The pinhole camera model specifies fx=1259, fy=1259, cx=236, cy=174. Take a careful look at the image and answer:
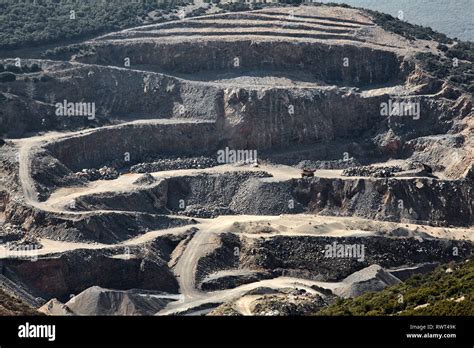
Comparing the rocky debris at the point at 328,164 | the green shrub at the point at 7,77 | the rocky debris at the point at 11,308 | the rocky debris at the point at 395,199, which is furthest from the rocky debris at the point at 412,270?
the green shrub at the point at 7,77

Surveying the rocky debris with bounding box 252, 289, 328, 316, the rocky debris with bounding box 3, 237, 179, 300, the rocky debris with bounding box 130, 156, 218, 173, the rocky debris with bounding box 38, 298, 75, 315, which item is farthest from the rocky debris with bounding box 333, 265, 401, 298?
the rocky debris with bounding box 130, 156, 218, 173

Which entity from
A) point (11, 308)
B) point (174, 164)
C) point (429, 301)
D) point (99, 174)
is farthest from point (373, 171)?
point (11, 308)

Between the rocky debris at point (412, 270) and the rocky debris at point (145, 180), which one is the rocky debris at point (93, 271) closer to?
the rocky debris at point (145, 180)

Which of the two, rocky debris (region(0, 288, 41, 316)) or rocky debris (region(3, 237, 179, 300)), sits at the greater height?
rocky debris (region(0, 288, 41, 316))

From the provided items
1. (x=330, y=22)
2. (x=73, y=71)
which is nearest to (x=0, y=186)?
(x=73, y=71)

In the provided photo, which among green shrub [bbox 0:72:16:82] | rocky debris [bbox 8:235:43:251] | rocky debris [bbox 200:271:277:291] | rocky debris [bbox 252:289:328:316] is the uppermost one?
green shrub [bbox 0:72:16:82]

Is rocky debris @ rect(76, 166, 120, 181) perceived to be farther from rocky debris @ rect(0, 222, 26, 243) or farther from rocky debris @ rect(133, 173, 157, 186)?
rocky debris @ rect(0, 222, 26, 243)

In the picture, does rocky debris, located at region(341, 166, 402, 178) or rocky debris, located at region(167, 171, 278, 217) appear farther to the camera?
rocky debris, located at region(341, 166, 402, 178)

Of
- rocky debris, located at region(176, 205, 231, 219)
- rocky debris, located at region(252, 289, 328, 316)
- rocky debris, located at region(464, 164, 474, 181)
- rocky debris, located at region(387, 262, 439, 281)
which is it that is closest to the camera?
rocky debris, located at region(252, 289, 328, 316)
